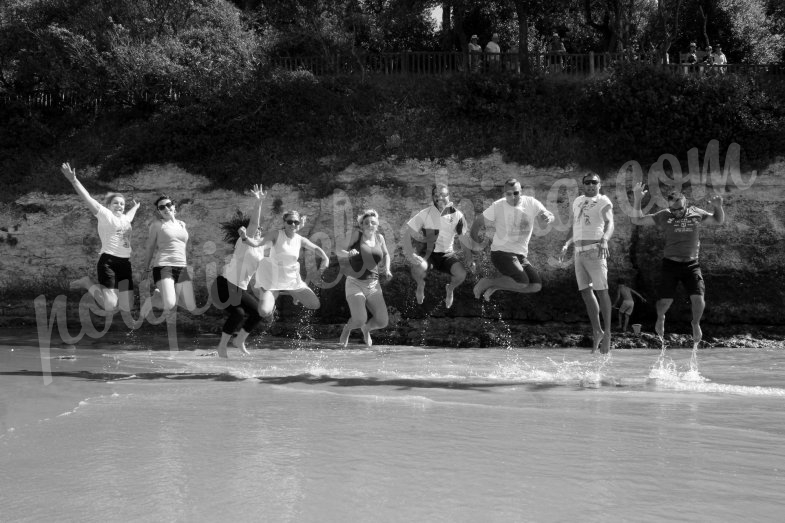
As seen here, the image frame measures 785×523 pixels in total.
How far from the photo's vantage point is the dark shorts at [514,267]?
11961 mm

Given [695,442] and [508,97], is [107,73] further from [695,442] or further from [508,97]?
[695,442]

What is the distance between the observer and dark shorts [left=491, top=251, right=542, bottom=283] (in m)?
12.0

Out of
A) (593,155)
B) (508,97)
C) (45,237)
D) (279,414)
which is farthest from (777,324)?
(45,237)

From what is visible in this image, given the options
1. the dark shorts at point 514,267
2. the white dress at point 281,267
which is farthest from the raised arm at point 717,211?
the white dress at point 281,267

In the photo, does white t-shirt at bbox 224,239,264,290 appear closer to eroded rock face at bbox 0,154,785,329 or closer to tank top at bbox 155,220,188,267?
tank top at bbox 155,220,188,267

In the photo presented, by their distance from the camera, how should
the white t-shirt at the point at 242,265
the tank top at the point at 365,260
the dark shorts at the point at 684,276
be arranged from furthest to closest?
the dark shorts at the point at 684,276
the tank top at the point at 365,260
the white t-shirt at the point at 242,265

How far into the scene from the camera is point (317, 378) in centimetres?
1135

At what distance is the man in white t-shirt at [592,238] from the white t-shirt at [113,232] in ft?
19.7

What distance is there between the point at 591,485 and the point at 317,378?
5.36m

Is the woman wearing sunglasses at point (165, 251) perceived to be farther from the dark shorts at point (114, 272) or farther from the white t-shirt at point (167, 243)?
the dark shorts at point (114, 272)

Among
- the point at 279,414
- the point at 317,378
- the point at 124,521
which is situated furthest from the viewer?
the point at 317,378

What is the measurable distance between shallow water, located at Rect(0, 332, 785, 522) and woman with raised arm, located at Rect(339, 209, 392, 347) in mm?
826

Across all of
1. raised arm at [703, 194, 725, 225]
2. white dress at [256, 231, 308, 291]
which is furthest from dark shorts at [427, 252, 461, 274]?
raised arm at [703, 194, 725, 225]

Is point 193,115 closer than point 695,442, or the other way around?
point 695,442
